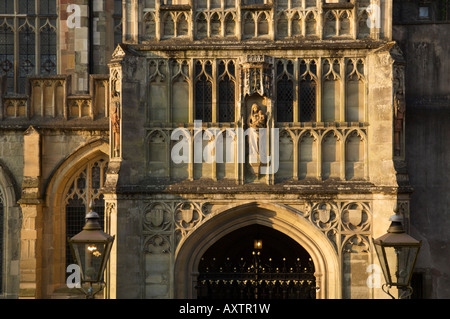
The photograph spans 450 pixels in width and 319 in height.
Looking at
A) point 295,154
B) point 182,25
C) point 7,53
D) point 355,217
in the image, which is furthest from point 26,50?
point 355,217

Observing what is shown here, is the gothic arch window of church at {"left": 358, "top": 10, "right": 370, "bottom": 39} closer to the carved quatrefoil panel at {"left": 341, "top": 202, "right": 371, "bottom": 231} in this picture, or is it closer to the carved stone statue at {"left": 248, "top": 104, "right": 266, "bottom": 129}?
the carved stone statue at {"left": 248, "top": 104, "right": 266, "bottom": 129}

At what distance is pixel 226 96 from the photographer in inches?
712

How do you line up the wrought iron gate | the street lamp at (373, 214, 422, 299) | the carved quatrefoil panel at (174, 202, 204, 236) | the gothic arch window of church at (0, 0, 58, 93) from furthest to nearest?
the gothic arch window of church at (0, 0, 58, 93) → the wrought iron gate → the carved quatrefoil panel at (174, 202, 204, 236) → the street lamp at (373, 214, 422, 299)

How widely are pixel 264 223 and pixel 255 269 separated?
1.03 m

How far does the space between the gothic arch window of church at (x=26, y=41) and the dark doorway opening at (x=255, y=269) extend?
6.56 meters

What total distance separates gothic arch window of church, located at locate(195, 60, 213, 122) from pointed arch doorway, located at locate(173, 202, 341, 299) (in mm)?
2057

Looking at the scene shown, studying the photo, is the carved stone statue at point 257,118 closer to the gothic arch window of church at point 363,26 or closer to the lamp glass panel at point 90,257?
the gothic arch window of church at point 363,26

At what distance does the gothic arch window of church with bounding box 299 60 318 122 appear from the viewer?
1794 cm

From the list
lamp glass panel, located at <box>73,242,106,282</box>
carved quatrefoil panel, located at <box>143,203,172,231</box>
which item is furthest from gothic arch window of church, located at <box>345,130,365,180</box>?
lamp glass panel, located at <box>73,242,106,282</box>

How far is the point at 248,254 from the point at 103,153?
464cm

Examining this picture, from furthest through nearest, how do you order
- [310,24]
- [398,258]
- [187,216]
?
[310,24]
[187,216]
[398,258]

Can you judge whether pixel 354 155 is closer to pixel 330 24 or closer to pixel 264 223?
pixel 264 223
